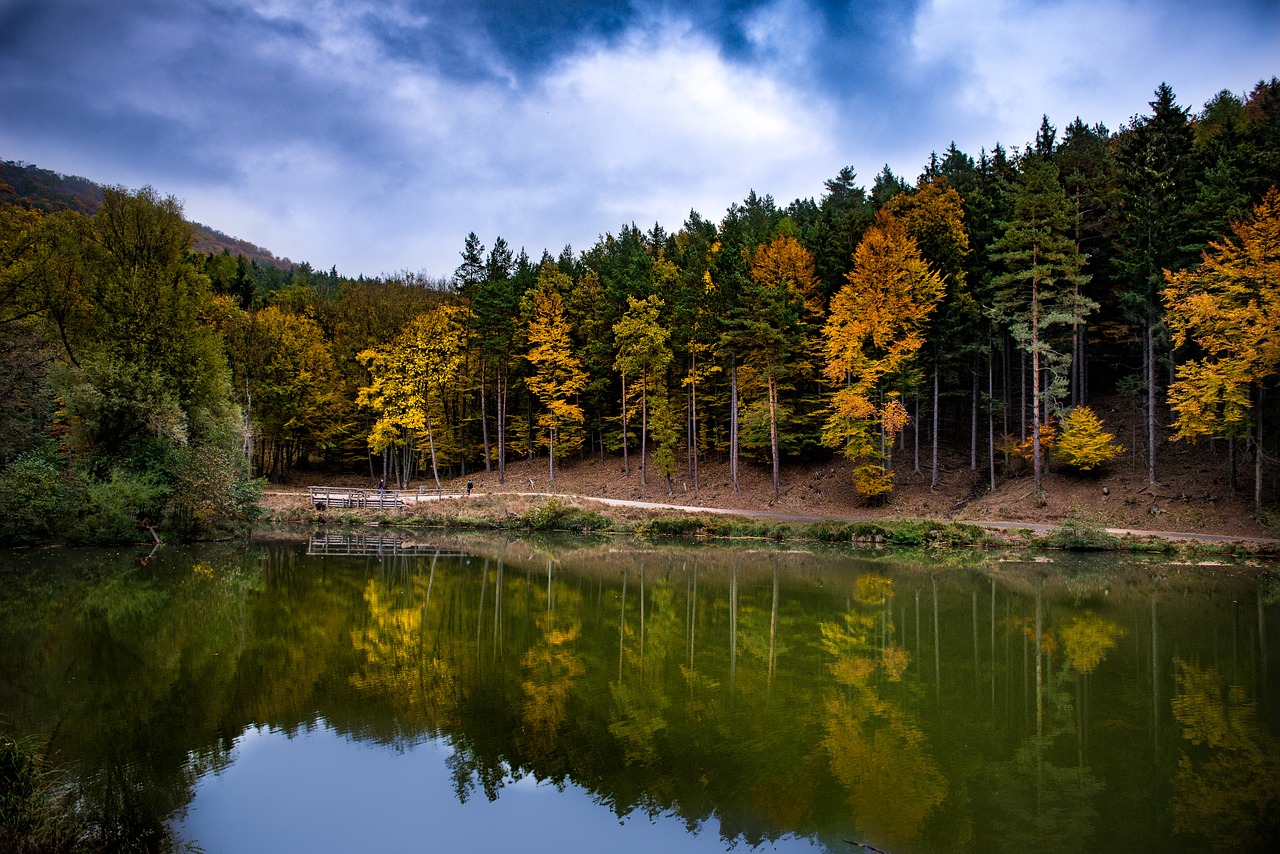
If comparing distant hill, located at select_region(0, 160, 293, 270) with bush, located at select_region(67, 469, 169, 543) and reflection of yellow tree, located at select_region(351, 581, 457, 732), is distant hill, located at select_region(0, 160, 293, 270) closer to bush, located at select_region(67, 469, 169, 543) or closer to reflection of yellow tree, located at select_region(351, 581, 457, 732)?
bush, located at select_region(67, 469, 169, 543)

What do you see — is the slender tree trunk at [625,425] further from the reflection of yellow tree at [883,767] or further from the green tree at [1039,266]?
the reflection of yellow tree at [883,767]

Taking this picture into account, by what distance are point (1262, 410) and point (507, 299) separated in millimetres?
40695

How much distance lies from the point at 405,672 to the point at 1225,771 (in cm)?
1140

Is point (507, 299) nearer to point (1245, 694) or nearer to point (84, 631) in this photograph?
point (84, 631)

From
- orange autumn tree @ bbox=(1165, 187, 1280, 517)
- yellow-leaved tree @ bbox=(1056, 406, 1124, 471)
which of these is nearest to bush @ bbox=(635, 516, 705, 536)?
yellow-leaved tree @ bbox=(1056, 406, 1124, 471)

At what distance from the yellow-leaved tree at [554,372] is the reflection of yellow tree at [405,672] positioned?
30931mm

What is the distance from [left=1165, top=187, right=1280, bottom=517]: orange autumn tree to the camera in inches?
985

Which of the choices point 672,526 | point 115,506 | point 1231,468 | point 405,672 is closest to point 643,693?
point 405,672

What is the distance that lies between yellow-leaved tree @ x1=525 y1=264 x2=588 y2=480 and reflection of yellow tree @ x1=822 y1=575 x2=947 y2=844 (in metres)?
35.3

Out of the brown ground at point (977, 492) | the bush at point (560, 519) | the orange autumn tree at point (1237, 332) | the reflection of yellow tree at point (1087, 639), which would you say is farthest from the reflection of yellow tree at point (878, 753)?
the bush at point (560, 519)

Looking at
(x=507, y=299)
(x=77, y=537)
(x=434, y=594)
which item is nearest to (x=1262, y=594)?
(x=434, y=594)

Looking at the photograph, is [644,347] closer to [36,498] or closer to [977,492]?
[977,492]

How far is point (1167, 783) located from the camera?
7508mm

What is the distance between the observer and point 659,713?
9.81 m
